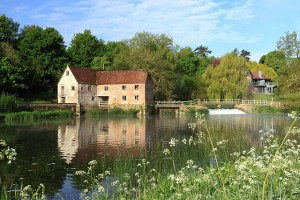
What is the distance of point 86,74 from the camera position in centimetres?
5672

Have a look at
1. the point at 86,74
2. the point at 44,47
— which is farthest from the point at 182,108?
the point at 44,47

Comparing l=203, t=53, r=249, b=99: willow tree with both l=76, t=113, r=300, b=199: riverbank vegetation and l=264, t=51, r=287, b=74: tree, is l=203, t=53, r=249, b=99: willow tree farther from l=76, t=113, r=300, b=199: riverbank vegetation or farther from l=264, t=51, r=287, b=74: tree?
l=76, t=113, r=300, b=199: riverbank vegetation

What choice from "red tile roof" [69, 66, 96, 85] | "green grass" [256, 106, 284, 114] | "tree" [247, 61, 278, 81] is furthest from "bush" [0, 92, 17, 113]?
"tree" [247, 61, 278, 81]

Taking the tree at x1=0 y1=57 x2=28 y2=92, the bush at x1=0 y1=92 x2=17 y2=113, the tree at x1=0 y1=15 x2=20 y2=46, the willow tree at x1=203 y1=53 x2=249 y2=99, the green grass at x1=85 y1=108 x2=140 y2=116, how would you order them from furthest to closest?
1. the tree at x1=0 y1=15 x2=20 y2=46
2. the willow tree at x1=203 y1=53 x2=249 y2=99
3. the green grass at x1=85 y1=108 x2=140 y2=116
4. the tree at x1=0 y1=57 x2=28 y2=92
5. the bush at x1=0 y1=92 x2=17 y2=113

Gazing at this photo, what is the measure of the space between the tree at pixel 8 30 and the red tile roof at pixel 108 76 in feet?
68.0

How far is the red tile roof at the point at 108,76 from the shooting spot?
55031 millimetres

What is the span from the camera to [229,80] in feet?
198

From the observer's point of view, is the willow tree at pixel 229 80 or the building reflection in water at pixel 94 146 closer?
the building reflection in water at pixel 94 146

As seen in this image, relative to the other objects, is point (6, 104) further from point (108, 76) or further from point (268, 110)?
point (268, 110)

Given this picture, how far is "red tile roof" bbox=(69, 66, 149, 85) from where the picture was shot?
5503 cm

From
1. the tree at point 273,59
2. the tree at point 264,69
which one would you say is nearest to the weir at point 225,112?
the tree at point 264,69

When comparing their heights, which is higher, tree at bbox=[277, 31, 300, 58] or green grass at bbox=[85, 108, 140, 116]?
tree at bbox=[277, 31, 300, 58]

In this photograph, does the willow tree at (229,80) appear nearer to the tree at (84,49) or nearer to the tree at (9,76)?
the tree at (84,49)

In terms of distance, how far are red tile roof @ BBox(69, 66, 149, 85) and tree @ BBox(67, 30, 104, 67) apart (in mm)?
13643
